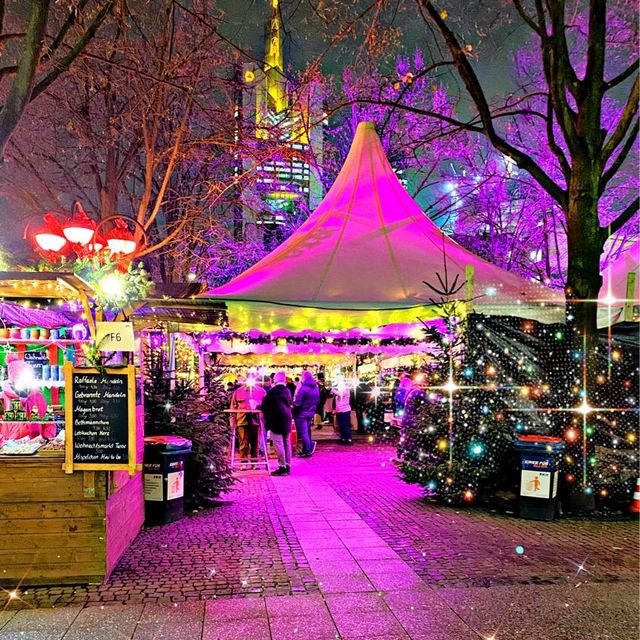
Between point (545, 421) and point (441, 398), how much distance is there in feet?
4.97

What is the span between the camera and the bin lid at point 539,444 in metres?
7.41

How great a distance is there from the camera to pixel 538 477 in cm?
739

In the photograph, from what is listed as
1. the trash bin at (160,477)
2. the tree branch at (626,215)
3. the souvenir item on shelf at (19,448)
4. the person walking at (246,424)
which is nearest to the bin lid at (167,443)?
the trash bin at (160,477)

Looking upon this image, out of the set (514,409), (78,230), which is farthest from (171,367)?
(514,409)

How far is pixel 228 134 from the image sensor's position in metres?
13.2

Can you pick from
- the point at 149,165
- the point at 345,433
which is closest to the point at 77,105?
the point at 149,165

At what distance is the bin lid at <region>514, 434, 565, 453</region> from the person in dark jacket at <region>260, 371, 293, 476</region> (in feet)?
15.7

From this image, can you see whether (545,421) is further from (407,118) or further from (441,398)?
(407,118)

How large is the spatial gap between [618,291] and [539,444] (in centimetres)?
502

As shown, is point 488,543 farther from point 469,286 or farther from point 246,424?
point 246,424

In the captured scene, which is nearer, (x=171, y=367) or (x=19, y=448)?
(x=19, y=448)

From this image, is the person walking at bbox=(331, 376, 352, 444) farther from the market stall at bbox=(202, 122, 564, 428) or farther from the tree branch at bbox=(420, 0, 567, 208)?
the tree branch at bbox=(420, 0, 567, 208)

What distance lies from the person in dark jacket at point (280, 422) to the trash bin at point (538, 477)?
4.82 m

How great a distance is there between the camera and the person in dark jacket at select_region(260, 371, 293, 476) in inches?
431
